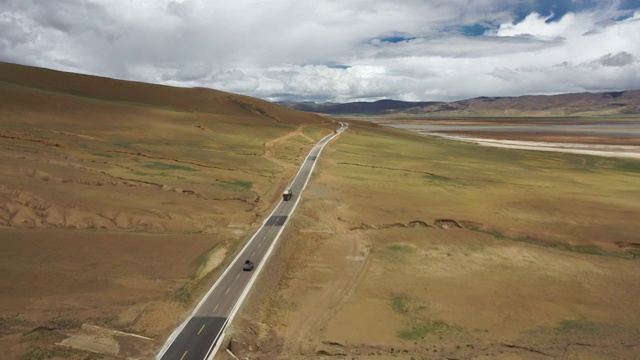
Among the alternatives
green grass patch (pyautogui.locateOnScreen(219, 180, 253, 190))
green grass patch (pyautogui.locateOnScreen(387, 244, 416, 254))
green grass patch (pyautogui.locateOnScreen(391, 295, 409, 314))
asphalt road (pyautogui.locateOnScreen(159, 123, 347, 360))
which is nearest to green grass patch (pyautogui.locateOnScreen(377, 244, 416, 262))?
green grass patch (pyautogui.locateOnScreen(387, 244, 416, 254))

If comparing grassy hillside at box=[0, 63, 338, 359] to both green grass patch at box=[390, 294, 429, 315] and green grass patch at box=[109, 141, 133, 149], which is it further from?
green grass patch at box=[390, 294, 429, 315]

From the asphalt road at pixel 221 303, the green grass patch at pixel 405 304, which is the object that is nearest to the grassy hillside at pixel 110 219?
the asphalt road at pixel 221 303

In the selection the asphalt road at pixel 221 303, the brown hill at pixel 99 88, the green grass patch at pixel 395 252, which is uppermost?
the brown hill at pixel 99 88

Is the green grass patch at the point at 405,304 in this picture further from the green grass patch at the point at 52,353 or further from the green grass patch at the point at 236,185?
the green grass patch at the point at 236,185

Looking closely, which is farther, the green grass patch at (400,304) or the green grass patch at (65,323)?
the green grass patch at (400,304)

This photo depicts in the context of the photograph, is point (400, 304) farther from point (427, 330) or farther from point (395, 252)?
point (395, 252)

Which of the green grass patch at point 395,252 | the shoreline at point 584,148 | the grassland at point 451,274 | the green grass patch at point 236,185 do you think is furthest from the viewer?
the shoreline at point 584,148

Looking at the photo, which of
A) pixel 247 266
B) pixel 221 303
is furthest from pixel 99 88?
pixel 221 303
